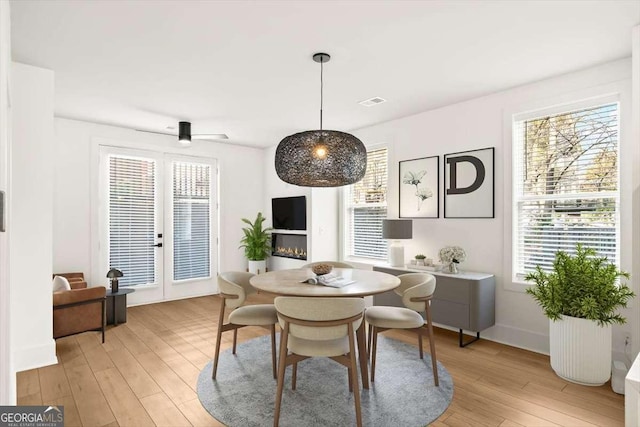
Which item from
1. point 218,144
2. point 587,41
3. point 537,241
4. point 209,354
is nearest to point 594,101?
point 587,41

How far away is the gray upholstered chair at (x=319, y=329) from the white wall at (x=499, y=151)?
2.24 metres

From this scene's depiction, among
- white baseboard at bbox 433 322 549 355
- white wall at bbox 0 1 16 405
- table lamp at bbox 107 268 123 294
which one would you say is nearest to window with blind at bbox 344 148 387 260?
white baseboard at bbox 433 322 549 355

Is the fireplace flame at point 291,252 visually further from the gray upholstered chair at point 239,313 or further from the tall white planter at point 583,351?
the tall white planter at point 583,351

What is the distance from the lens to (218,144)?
6.37 meters

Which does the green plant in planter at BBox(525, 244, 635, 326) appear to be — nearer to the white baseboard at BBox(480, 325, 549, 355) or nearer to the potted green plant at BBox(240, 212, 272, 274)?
the white baseboard at BBox(480, 325, 549, 355)

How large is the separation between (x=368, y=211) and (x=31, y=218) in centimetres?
406

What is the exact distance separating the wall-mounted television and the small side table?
2.80m

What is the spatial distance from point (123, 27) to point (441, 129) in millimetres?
3465

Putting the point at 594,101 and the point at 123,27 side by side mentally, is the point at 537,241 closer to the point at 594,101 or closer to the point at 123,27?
the point at 594,101

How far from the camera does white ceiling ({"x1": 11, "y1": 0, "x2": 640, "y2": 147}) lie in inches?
92.7

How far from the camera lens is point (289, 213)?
6.37 metres

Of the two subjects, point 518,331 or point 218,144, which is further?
point 218,144

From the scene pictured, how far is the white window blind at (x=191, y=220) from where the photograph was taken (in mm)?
5891

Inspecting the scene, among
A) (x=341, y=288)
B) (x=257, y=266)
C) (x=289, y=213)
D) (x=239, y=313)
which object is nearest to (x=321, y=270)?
(x=341, y=288)
